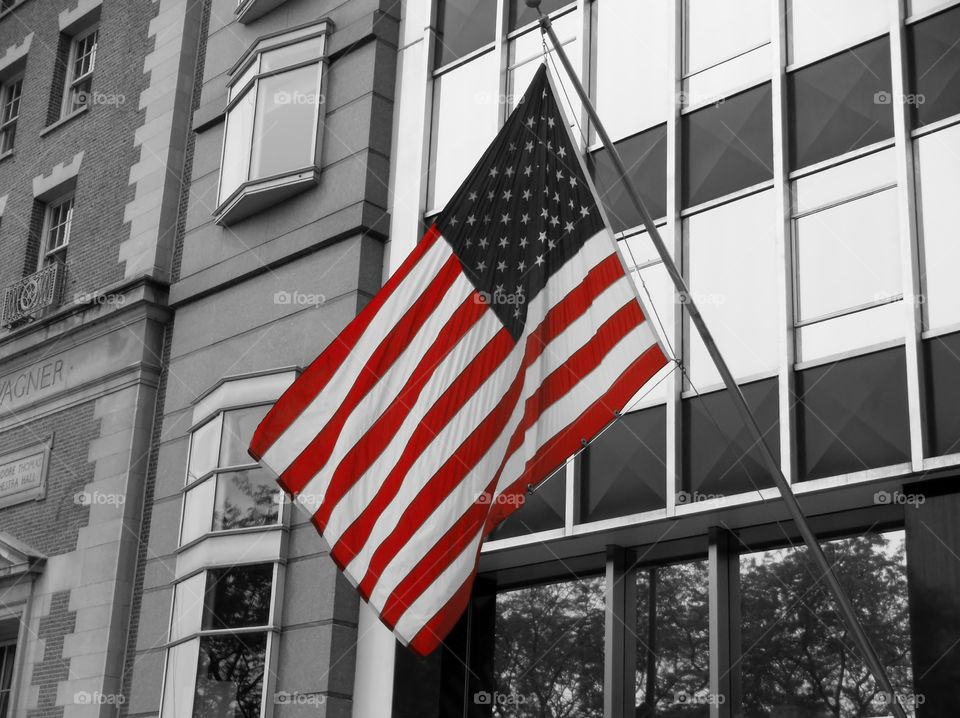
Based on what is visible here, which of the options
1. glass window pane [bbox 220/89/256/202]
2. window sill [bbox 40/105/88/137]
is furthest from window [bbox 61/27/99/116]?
glass window pane [bbox 220/89/256/202]

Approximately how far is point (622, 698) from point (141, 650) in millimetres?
7373

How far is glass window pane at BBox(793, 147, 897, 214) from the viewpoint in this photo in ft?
38.7

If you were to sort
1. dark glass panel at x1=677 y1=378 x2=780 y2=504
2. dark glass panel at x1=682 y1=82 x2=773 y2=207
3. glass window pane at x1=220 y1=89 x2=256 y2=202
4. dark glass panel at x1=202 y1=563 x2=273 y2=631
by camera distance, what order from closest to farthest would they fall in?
1. dark glass panel at x1=677 y1=378 x2=780 y2=504
2. dark glass panel at x1=682 y1=82 x2=773 y2=207
3. dark glass panel at x1=202 y1=563 x2=273 y2=631
4. glass window pane at x1=220 y1=89 x2=256 y2=202

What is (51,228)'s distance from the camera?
23.5 m

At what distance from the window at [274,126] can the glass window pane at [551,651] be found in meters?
6.65

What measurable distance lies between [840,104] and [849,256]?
1.57 meters

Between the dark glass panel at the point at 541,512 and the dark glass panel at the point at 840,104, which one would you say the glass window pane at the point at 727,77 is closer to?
the dark glass panel at the point at 840,104

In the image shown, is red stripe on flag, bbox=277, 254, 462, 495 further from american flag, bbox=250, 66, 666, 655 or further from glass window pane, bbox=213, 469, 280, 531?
glass window pane, bbox=213, 469, 280, 531

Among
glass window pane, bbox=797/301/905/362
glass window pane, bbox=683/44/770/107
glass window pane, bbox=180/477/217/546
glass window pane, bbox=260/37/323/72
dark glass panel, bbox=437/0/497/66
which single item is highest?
glass window pane, bbox=260/37/323/72

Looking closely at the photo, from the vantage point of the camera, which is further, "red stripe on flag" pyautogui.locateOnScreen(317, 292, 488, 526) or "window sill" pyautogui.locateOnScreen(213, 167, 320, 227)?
"window sill" pyautogui.locateOnScreen(213, 167, 320, 227)

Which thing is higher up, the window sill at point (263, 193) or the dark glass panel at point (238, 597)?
the window sill at point (263, 193)

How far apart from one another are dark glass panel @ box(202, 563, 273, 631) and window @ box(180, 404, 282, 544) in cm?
58

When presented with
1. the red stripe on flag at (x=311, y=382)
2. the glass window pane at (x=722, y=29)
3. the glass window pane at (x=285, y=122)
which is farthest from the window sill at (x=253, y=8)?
the red stripe on flag at (x=311, y=382)

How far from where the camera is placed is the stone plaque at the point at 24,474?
20.2 m
